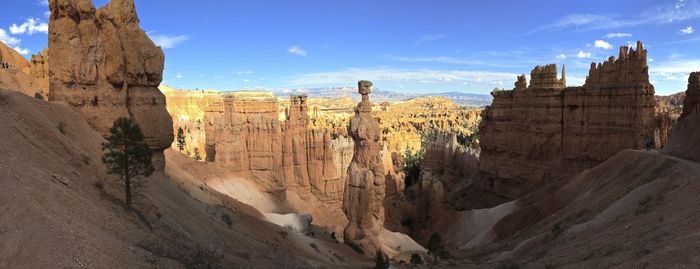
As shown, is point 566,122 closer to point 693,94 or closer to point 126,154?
point 693,94

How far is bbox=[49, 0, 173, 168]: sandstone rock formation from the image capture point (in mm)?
16766

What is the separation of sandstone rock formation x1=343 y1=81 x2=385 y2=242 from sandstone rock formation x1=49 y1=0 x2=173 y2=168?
A: 10.9 metres

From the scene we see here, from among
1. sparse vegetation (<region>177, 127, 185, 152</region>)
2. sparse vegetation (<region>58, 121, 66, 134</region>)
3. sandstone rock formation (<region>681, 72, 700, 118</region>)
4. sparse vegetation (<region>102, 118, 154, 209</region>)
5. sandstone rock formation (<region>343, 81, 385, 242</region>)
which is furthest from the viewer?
sparse vegetation (<region>177, 127, 185, 152</region>)

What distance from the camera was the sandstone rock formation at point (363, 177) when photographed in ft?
86.5

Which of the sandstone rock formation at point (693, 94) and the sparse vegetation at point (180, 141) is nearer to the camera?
the sandstone rock formation at point (693, 94)

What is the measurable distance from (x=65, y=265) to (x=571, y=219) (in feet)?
76.8

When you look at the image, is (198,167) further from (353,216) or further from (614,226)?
(614,226)

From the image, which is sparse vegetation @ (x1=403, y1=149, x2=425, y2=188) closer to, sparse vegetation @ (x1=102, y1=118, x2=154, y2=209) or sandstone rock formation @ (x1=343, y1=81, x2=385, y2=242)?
sandstone rock formation @ (x1=343, y1=81, x2=385, y2=242)

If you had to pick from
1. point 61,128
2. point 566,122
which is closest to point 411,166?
point 566,122

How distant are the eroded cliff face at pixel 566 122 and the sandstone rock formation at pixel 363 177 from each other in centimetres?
1823

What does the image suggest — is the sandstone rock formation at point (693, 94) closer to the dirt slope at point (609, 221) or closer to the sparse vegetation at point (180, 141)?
the dirt slope at point (609, 221)

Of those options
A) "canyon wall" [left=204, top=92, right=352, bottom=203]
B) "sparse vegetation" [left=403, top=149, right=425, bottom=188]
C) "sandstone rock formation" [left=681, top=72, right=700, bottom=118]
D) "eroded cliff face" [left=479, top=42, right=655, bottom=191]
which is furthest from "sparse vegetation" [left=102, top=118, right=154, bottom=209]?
"sparse vegetation" [left=403, top=149, right=425, bottom=188]

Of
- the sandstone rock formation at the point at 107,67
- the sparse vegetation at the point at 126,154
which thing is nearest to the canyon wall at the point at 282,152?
the sandstone rock formation at the point at 107,67

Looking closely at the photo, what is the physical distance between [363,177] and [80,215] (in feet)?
58.8
